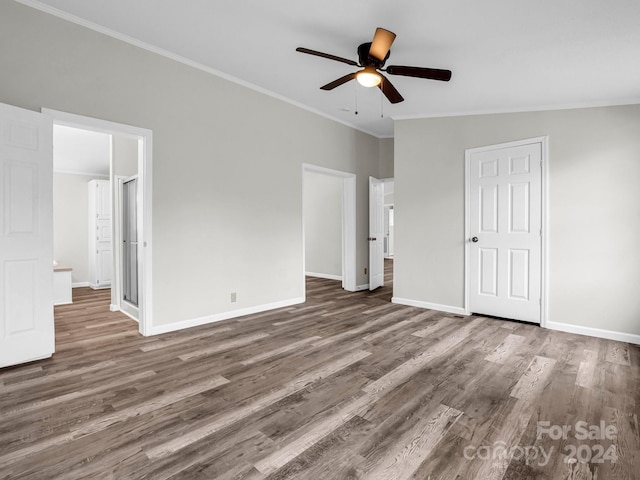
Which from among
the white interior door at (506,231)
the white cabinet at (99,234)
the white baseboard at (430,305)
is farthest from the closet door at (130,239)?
the white interior door at (506,231)

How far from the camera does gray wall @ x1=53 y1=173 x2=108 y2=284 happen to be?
717cm

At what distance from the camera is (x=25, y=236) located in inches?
109

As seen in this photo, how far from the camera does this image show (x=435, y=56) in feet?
11.0

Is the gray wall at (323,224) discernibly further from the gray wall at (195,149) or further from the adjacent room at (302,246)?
the gray wall at (195,149)

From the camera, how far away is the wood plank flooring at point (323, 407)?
5.49ft

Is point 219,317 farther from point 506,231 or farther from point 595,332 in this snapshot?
point 595,332

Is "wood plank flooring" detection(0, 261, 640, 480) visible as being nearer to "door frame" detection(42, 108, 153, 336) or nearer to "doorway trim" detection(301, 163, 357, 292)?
"door frame" detection(42, 108, 153, 336)

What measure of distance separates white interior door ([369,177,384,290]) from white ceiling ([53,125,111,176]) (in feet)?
14.6

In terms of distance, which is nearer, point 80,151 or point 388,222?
point 80,151

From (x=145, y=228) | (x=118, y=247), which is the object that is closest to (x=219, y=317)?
(x=145, y=228)

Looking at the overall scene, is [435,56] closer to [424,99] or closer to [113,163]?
[424,99]

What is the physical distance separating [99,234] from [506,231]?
7.67 metres

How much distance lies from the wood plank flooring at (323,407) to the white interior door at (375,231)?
263 cm

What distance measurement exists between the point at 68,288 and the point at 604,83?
7536mm
